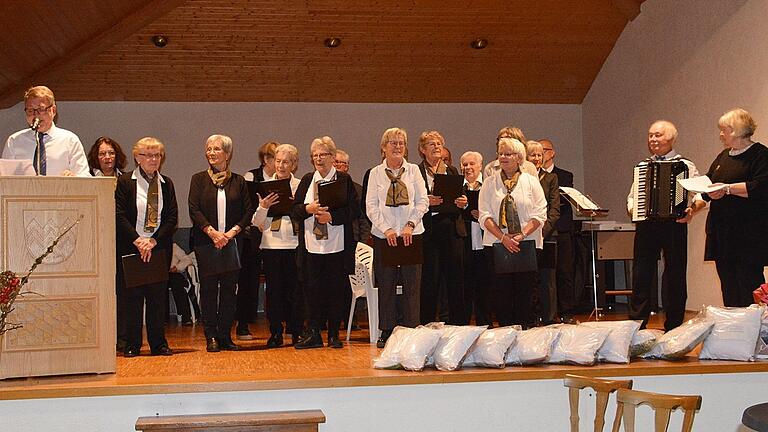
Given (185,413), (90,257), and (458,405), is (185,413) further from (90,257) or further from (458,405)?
(458,405)

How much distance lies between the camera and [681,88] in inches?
375

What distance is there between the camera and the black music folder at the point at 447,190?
664 cm

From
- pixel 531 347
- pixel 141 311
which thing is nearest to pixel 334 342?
pixel 141 311

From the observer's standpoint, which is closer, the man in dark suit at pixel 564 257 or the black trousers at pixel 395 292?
the black trousers at pixel 395 292

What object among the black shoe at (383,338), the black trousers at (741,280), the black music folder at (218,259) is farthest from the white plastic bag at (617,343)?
the black music folder at (218,259)

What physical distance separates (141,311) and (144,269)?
0.29 metres

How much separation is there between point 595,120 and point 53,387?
28.1 ft

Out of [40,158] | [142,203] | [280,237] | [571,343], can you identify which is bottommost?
[571,343]

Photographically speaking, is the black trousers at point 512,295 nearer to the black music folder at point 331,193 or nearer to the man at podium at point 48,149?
the black music folder at point 331,193

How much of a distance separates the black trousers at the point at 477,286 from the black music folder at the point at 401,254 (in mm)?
1034

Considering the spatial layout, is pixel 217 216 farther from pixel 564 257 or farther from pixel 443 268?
pixel 564 257

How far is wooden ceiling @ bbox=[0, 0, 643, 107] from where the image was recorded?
9.65m

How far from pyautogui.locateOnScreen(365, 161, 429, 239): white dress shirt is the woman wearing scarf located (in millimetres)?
503

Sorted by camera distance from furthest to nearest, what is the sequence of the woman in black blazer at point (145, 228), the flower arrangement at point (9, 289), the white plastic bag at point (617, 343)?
1. the woman in black blazer at point (145, 228)
2. the white plastic bag at point (617, 343)
3. the flower arrangement at point (9, 289)
